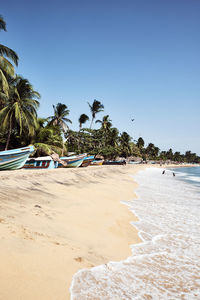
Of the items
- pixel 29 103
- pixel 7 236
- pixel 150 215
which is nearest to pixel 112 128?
pixel 29 103

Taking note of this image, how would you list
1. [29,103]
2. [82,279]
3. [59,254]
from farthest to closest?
1. [29,103]
2. [59,254]
3. [82,279]

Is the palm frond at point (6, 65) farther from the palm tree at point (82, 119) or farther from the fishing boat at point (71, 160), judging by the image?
the palm tree at point (82, 119)

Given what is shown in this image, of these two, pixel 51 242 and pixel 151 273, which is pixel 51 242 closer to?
pixel 51 242

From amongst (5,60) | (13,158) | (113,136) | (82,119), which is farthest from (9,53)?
(113,136)

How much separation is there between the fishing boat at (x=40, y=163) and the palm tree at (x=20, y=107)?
4.84 m

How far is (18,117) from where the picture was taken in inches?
786

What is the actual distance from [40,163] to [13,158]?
167 inches

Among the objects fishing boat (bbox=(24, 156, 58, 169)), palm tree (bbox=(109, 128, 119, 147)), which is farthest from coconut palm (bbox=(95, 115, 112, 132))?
fishing boat (bbox=(24, 156, 58, 169))

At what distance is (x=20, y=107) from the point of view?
21.4 meters

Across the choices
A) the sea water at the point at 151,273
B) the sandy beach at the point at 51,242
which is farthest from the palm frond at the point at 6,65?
the sea water at the point at 151,273

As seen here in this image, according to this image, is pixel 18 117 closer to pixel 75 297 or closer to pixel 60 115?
pixel 60 115

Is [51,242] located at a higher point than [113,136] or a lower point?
lower

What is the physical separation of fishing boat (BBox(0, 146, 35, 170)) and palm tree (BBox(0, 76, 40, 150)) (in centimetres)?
650

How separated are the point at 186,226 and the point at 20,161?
556 inches
